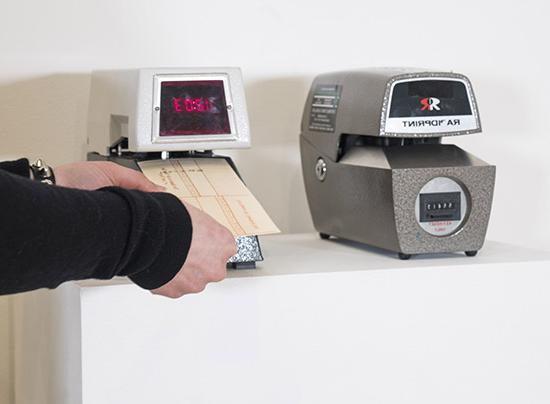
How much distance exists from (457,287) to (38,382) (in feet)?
1.54

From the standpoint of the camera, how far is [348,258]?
3.66 feet

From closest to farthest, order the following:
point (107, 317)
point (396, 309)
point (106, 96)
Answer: point (107, 317)
point (396, 309)
point (106, 96)

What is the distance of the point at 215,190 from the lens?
39.8 inches

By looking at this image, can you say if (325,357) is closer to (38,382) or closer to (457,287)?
(457,287)

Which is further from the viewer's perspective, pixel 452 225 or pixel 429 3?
pixel 429 3

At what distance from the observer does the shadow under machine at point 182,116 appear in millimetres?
1036

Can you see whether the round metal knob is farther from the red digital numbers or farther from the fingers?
the fingers

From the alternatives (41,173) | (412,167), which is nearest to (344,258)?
(412,167)

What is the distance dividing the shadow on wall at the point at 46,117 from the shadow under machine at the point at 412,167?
0.36m

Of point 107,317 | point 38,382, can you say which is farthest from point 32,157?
point 107,317

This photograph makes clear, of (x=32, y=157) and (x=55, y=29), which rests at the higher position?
(x=55, y=29)

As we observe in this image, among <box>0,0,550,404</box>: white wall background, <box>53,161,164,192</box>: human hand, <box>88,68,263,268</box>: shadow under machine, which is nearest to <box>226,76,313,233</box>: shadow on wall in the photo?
<box>0,0,550,404</box>: white wall background

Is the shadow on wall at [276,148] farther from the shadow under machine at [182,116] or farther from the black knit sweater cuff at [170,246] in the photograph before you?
the black knit sweater cuff at [170,246]

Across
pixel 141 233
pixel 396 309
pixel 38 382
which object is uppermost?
pixel 141 233
